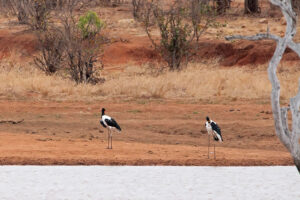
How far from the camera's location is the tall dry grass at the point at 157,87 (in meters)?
18.7

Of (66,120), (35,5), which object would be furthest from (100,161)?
(35,5)

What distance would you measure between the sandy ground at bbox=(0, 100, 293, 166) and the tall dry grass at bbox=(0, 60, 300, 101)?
95 centimetres

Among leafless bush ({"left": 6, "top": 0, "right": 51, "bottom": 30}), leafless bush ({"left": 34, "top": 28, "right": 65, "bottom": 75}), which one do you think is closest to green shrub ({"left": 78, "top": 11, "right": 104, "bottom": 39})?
leafless bush ({"left": 34, "top": 28, "right": 65, "bottom": 75})

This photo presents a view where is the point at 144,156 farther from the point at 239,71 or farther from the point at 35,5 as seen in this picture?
A: the point at 35,5

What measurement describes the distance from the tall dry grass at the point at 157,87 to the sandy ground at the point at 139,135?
3.13 ft

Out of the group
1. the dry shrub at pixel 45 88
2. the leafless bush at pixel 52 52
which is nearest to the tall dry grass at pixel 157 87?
the dry shrub at pixel 45 88

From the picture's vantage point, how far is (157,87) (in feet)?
62.1

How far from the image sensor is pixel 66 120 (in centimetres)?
1528

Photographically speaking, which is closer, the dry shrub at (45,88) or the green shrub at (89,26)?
the dry shrub at (45,88)

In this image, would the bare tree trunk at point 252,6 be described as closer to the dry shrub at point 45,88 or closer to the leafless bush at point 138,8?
the leafless bush at point 138,8
